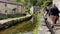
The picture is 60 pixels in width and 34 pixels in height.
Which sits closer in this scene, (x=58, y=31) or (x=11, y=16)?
(x=58, y=31)

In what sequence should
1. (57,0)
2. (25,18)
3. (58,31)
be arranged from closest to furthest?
(58,31), (25,18), (57,0)

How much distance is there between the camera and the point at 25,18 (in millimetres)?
6098

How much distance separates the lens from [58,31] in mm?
2740

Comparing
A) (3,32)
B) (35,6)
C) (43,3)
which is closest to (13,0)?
(35,6)

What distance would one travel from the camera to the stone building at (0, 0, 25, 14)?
597 centimetres

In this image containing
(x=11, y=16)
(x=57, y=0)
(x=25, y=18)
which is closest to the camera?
(x=11, y=16)

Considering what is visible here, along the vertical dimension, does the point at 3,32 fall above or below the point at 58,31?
below

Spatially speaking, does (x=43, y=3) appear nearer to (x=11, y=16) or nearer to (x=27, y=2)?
(x=27, y=2)

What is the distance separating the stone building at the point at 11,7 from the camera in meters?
5.97

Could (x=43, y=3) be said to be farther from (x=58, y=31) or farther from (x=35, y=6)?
(x=58, y=31)

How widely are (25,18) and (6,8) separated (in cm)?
68

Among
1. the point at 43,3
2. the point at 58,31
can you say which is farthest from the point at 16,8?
the point at 58,31

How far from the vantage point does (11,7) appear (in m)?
6.25

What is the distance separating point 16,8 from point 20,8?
0.23 meters
